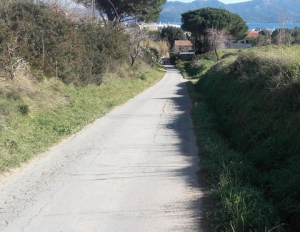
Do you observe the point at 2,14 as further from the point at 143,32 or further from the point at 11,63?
the point at 143,32

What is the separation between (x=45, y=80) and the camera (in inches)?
558

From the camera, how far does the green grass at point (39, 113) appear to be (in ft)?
25.3

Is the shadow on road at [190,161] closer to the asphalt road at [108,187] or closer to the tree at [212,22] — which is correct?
the asphalt road at [108,187]

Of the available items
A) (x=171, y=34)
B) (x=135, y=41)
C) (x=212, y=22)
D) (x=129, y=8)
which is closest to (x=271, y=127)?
(x=135, y=41)

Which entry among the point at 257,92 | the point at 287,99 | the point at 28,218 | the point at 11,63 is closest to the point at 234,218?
the point at 28,218

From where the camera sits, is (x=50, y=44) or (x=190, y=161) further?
(x=50, y=44)

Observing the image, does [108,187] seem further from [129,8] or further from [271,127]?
[129,8]

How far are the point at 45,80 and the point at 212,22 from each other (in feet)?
159

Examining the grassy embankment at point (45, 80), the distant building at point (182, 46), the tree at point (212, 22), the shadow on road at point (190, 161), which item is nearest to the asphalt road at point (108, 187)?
the shadow on road at point (190, 161)

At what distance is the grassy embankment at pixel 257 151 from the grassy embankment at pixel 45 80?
401 centimetres

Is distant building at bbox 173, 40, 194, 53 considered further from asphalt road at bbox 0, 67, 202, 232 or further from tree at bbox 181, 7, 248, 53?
asphalt road at bbox 0, 67, 202, 232

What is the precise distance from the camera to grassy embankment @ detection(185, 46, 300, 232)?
4414mm

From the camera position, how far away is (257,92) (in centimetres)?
996

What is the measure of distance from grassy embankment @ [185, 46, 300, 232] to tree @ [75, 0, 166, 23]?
77.4 ft
